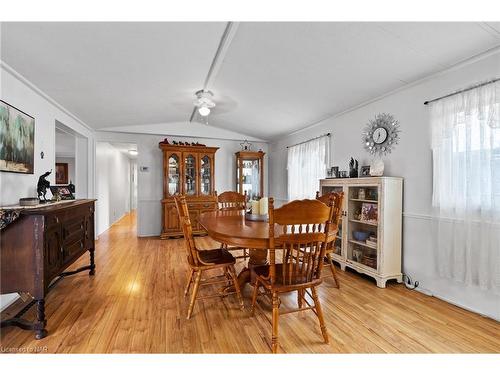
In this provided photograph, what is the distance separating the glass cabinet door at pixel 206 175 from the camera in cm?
518

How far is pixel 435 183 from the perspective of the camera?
2.40 meters

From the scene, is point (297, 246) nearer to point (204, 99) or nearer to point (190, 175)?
point (204, 99)

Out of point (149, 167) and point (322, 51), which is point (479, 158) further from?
point (149, 167)

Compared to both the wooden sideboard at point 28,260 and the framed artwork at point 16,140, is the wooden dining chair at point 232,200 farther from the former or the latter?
the framed artwork at point 16,140

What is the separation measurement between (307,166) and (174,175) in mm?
2659

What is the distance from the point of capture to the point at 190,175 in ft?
16.8

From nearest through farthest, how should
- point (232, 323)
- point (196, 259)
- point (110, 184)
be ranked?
1. point (232, 323)
2. point (196, 259)
3. point (110, 184)

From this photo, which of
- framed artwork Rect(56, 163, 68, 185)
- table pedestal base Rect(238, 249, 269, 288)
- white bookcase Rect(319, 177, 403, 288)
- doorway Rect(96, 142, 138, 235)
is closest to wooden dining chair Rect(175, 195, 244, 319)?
table pedestal base Rect(238, 249, 269, 288)

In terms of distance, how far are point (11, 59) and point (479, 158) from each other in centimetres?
401

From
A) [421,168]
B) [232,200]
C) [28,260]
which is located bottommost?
[28,260]

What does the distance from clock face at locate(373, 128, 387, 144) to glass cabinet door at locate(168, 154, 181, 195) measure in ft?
11.6

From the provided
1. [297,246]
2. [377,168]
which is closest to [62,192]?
[297,246]
